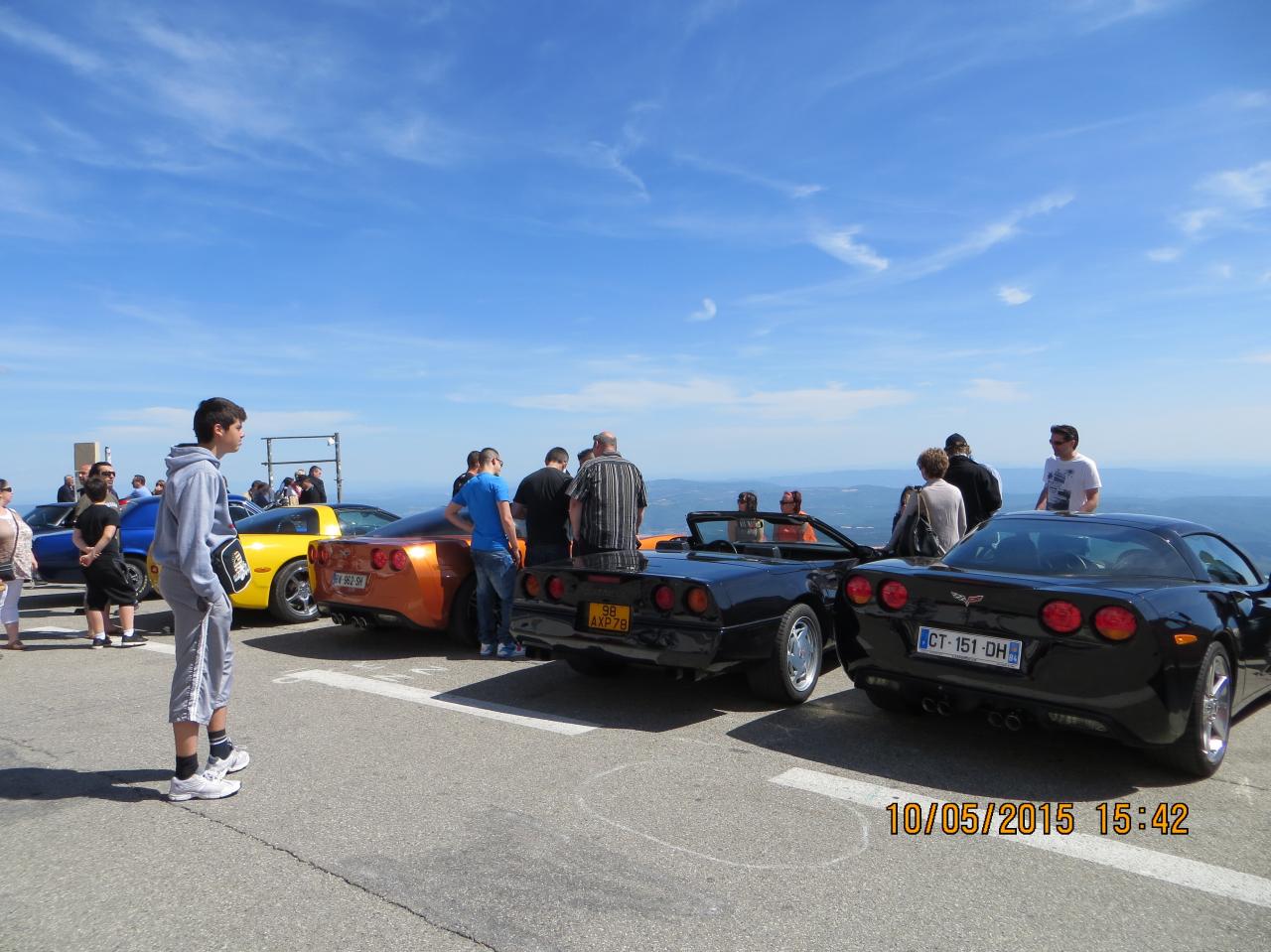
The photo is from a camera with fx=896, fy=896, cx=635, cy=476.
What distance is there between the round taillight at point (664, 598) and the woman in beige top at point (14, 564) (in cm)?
604

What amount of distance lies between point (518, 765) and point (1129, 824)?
269 cm

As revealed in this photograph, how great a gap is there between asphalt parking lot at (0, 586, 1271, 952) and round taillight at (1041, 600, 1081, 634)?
2.38 feet

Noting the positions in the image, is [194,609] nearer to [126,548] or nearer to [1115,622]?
[1115,622]

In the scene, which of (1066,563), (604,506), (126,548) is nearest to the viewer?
(1066,563)

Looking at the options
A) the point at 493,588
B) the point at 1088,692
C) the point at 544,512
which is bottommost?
the point at 1088,692

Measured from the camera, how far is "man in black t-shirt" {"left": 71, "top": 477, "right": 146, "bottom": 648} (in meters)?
7.89

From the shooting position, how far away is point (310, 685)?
20.4 feet

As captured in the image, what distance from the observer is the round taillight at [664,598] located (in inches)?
207

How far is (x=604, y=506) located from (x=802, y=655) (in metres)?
2.07

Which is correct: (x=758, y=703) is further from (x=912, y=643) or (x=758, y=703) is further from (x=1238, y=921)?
(x=1238, y=921)

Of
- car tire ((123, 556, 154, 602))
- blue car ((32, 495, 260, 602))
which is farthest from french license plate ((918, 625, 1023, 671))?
car tire ((123, 556, 154, 602))

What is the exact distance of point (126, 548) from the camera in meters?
10.1
